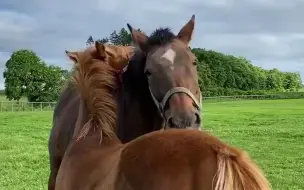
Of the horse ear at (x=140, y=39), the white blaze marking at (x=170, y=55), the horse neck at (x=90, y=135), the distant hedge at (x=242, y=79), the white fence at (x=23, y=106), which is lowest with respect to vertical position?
the white fence at (x=23, y=106)

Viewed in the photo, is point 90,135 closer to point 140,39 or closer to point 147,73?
point 147,73

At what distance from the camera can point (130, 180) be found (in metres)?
2.14

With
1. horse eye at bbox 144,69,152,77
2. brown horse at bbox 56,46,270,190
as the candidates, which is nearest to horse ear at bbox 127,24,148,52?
horse eye at bbox 144,69,152,77

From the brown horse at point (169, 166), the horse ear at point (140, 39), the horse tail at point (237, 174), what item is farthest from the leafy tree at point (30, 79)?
the horse tail at point (237, 174)

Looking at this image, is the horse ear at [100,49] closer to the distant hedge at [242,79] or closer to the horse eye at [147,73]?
the horse eye at [147,73]

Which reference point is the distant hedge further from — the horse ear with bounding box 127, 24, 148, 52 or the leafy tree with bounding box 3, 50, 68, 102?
the horse ear with bounding box 127, 24, 148, 52

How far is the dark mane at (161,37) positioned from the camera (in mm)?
3713

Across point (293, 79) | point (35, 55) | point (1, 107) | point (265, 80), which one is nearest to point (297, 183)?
point (1, 107)

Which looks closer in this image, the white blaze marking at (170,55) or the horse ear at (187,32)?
the white blaze marking at (170,55)

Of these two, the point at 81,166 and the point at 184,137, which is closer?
the point at 184,137

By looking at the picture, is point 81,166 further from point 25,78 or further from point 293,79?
point 293,79

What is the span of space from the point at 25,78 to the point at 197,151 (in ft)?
165

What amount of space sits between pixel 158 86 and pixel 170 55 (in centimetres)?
25

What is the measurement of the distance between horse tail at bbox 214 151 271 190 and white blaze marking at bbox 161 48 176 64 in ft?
5.25
